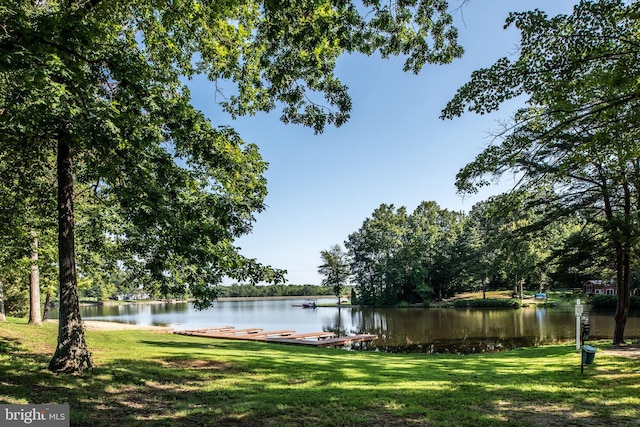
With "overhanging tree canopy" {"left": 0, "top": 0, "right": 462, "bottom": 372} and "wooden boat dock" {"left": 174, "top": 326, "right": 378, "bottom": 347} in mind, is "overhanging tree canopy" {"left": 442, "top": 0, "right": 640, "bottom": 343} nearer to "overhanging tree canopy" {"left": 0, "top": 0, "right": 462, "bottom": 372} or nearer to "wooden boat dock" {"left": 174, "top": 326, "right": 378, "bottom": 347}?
"overhanging tree canopy" {"left": 0, "top": 0, "right": 462, "bottom": 372}

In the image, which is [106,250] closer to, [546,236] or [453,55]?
[453,55]

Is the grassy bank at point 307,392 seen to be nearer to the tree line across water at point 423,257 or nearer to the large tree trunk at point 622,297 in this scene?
the large tree trunk at point 622,297

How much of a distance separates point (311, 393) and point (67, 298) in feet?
15.5

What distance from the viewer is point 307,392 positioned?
22.4 ft

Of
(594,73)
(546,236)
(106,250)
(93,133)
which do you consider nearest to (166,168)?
(93,133)

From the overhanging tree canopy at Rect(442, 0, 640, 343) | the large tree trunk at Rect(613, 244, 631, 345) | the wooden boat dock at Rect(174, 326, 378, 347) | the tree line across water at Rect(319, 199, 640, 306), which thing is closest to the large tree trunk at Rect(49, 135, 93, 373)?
the overhanging tree canopy at Rect(442, 0, 640, 343)

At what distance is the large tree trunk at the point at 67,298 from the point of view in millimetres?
7328

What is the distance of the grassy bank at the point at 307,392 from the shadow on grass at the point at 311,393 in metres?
0.01

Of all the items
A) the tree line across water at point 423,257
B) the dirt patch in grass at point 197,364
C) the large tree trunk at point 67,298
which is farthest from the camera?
the tree line across water at point 423,257

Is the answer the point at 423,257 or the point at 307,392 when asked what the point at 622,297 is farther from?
the point at 423,257
